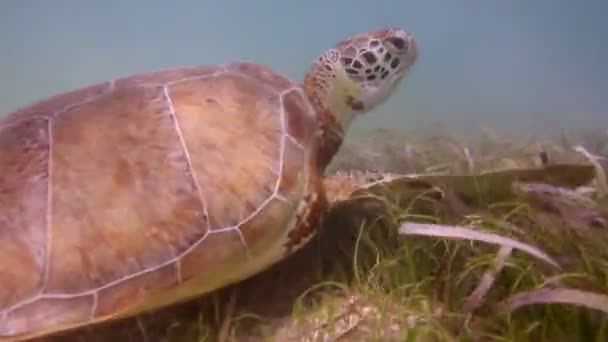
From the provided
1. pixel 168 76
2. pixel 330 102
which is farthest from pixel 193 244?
pixel 330 102

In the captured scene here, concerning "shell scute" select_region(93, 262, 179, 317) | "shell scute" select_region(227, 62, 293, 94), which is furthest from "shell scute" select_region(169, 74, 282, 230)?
"shell scute" select_region(93, 262, 179, 317)

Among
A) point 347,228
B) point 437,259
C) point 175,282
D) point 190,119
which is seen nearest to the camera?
point 175,282

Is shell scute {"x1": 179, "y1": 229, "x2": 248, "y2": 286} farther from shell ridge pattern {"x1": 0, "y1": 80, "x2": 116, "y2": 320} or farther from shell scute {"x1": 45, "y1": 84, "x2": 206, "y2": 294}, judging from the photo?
shell ridge pattern {"x1": 0, "y1": 80, "x2": 116, "y2": 320}

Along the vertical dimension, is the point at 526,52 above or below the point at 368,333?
below

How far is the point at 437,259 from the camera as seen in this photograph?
2258 millimetres

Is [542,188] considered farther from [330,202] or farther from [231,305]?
[231,305]

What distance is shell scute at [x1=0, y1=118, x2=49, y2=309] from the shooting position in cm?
197

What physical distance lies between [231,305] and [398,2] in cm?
10885

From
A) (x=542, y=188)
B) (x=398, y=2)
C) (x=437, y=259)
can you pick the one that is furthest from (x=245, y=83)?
(x=398, y=2)

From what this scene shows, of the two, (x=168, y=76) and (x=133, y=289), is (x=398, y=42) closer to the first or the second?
(x=168, y=76)

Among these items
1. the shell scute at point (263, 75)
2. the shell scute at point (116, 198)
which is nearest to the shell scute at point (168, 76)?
the shell scute at point (263, 75)

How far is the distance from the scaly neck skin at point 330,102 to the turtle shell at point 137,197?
45 centimetres

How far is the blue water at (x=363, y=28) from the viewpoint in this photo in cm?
2483

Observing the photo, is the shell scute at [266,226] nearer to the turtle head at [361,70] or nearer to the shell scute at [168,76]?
the shell scute at [168,76]
